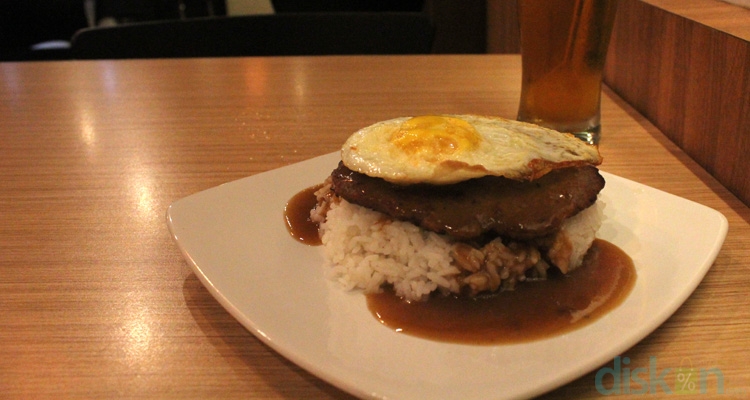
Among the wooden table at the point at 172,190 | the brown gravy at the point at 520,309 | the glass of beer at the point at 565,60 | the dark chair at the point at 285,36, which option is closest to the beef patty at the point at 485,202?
the brown gravy at the point at 520,309

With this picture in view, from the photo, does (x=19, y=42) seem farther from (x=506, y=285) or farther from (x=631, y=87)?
(x=506, y=285)

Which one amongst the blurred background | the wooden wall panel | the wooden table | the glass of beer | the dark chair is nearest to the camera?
the wooden table

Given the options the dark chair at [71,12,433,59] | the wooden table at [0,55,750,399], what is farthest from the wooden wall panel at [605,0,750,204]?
the dark chair at [71,12,433,59]

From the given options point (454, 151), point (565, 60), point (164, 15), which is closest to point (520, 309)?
point (454, 151)

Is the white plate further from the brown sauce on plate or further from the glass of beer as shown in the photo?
the glass of beer

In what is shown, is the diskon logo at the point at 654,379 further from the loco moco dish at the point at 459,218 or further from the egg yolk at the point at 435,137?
the egg yolk at the point at 435,137

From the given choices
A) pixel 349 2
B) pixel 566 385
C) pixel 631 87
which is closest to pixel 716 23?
pixel 631 87

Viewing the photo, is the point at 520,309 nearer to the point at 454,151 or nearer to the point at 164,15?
the point at 454,151
